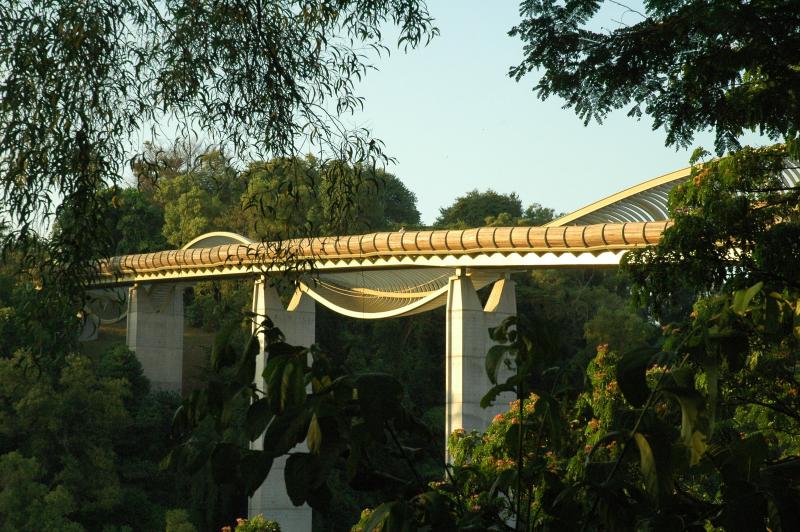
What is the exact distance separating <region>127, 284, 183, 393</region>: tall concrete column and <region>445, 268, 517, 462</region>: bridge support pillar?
14.2 m

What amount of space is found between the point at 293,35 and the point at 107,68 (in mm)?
1421

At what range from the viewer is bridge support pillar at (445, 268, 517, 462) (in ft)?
91.6

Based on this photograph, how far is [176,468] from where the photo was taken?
2.77 m

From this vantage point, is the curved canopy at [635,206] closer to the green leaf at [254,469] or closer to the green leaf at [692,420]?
the green leaf at [692,420]

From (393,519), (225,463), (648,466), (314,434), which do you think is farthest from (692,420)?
(225,463)

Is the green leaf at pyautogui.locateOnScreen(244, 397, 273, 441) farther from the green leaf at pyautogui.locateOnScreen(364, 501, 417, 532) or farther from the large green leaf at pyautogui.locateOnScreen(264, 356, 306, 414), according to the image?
the green leaf at pyautogui.locateOnScreen(364, 501, 417, 532)

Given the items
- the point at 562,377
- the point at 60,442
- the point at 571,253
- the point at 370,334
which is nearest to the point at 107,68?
the point at 562,377

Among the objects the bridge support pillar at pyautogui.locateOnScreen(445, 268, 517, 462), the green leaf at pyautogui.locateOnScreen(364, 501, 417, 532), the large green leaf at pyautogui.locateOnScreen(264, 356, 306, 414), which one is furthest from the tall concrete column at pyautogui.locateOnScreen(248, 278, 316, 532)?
the large green leaf at pyautogui.locateOnScreen(264, 356, 306, 414)

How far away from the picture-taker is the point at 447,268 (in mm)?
28891

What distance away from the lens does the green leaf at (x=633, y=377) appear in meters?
2.53

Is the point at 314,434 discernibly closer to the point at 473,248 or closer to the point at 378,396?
the point at 378,396

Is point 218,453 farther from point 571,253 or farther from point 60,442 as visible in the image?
point 60,442

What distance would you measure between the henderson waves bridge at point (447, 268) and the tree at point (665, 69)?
11.2m

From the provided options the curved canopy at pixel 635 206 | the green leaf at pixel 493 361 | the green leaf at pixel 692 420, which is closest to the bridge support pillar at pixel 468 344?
the curved canopy at pixel 635 206
